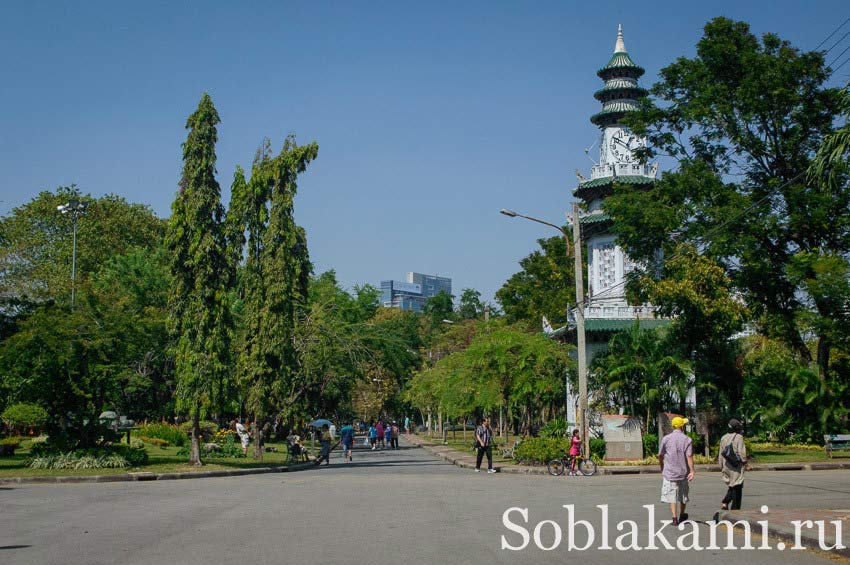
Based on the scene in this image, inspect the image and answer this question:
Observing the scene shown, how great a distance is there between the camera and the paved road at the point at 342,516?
37.6ft

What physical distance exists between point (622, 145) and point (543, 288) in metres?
23.1

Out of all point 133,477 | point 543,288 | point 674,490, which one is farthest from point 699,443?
point 543,288

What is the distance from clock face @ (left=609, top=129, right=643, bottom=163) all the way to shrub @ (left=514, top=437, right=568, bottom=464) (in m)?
18.8

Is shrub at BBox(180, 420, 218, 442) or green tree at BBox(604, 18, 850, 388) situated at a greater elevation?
green tree at BBox(604, 18, 850, 388)

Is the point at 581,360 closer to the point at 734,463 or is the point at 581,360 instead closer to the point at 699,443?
the point at 699,443

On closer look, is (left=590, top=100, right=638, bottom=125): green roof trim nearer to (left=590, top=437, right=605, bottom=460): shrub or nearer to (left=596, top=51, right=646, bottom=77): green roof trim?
(left=596, top=51, right=646, bottom=77): green roof trim

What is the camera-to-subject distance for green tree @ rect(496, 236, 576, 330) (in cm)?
6238

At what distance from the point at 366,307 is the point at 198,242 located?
56499mm

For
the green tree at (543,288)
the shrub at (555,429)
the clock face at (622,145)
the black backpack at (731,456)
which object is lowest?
the shrub at (555,429)

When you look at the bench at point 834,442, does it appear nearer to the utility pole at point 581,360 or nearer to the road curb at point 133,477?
the utility pole at point 581,360

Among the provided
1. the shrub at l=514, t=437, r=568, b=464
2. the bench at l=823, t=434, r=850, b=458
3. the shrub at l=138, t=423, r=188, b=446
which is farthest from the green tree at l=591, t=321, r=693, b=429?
the shrub at l=138, t=423, r=188, b=446

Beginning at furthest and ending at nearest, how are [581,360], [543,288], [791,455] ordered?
[543,288] < [791,455] < [581,360]

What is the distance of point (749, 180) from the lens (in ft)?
134

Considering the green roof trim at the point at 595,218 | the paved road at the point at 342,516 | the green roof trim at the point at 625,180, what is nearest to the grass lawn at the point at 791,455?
the paved road at the point at 342,516
